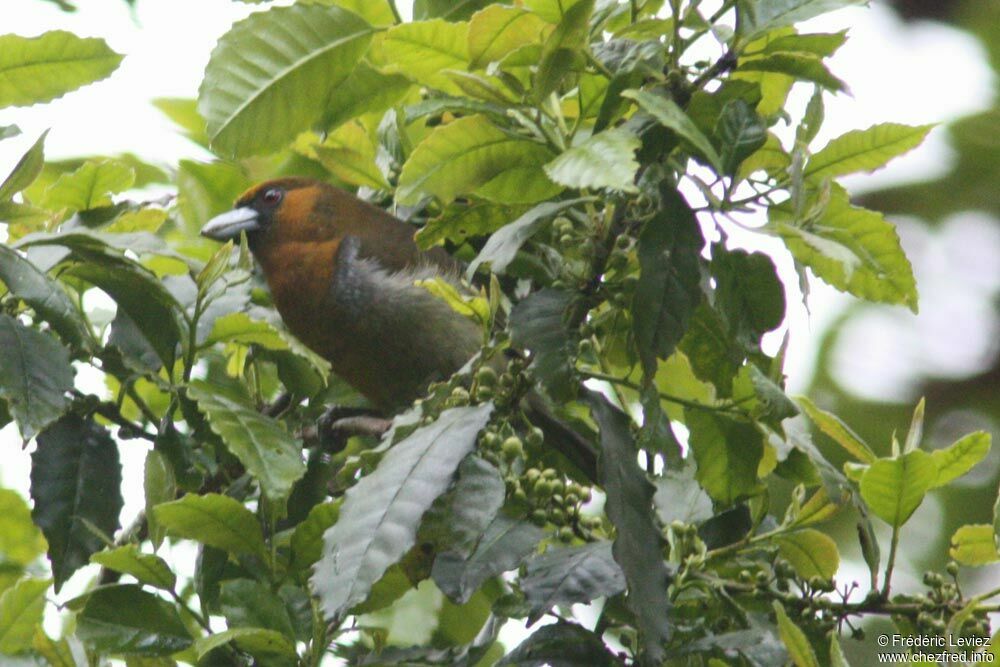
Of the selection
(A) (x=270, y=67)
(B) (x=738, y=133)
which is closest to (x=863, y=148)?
(B) (x=738, y=133)

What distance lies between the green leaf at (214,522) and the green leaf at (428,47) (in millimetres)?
826

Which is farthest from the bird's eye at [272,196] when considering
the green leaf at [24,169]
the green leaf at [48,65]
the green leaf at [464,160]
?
the green leaf at [464,160]

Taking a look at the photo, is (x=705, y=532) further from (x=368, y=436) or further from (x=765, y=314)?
(x=368, y=436)

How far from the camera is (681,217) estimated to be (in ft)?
6.45

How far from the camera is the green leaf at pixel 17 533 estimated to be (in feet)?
11.3

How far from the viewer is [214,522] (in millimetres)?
2105

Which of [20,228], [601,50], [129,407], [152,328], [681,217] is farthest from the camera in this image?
[129,407]

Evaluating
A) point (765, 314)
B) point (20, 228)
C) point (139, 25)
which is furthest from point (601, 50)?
point (139, 25)

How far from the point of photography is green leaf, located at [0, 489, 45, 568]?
3.44m

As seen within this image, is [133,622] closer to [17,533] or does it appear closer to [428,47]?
[428,47]

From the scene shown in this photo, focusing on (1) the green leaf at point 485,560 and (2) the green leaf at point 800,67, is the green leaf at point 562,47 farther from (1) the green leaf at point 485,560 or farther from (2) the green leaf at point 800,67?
(1) the green leaf at point 485,560

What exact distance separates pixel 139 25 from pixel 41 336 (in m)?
1.27

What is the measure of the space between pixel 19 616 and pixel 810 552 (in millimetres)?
1533

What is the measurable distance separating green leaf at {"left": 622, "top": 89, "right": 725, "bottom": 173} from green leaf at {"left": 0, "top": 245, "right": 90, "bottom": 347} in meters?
1.05
